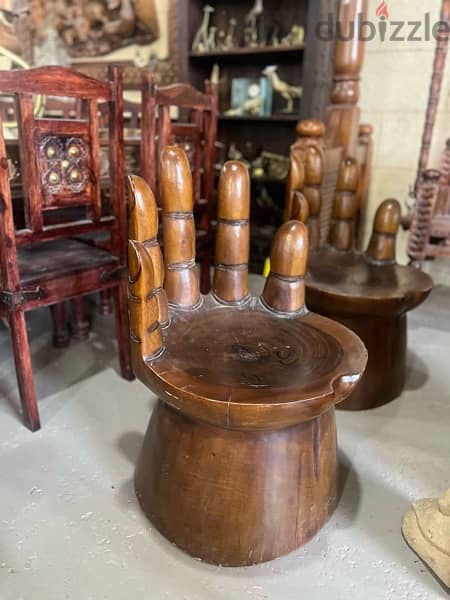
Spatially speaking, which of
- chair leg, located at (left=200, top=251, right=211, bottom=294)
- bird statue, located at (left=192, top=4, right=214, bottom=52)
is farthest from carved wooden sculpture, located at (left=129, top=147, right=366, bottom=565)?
bird statue, located at (left=192, top=4, right=214, bottom=52)

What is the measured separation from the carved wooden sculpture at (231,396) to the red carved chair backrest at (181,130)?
561 mm

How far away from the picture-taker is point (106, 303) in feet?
8.15

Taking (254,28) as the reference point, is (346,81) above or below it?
below

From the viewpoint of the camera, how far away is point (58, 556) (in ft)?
3.67

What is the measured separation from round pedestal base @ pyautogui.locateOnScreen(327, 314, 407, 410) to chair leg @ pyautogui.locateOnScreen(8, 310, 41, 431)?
0.99m

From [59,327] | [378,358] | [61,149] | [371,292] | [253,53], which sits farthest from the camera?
[253,53]

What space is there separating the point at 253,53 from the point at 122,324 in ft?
6.80

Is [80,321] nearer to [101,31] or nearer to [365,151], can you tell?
[365,151]

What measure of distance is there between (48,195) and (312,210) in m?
0.97

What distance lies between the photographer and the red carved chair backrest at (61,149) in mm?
1320

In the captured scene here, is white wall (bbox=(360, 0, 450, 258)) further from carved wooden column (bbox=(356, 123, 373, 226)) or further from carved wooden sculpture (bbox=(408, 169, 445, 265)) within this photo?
carved wooden sculpture (bbox=(408, 169, 445, 265))

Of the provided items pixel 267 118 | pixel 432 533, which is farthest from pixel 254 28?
pixel 432 533

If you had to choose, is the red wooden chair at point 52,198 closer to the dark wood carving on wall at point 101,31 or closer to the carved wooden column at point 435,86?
the carved wooden column at point 435,86

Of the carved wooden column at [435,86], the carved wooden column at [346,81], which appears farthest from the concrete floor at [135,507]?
the carved wooden column at [346,81]
